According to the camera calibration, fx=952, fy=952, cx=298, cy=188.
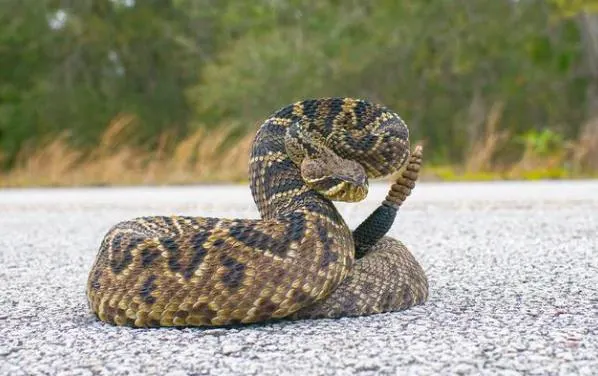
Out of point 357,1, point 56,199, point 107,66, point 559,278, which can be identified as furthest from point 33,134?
point 559,278

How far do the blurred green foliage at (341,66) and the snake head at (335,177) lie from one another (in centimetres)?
2321

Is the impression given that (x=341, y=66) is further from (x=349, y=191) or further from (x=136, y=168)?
(x=349, y=191)

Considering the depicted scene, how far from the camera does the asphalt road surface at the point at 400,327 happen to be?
10.8ft

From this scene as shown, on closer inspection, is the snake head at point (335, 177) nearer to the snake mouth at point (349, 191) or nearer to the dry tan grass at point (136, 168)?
the snake mouth at point (349, 191)

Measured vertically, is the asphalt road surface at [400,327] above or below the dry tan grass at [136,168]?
above

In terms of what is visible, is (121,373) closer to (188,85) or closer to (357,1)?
(357,1)

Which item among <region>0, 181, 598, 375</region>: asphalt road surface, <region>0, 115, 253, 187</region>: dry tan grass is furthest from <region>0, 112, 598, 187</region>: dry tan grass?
<region>0, 181, 598, 375</region>: asphalt road surface

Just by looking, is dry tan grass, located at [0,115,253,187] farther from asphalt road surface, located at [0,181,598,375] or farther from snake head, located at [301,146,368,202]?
snake head, located at [301,146,368,202]

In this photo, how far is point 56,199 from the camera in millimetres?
13852

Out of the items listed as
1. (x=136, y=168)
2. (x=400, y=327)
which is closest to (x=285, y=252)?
(x=400, y=327)

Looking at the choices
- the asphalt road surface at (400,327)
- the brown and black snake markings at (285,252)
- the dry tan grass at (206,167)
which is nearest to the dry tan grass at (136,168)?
the dry tan grass at (206,167)

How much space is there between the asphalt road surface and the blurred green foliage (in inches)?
813

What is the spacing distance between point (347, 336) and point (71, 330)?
3.88 feet

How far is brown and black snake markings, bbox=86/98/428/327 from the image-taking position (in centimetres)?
376
